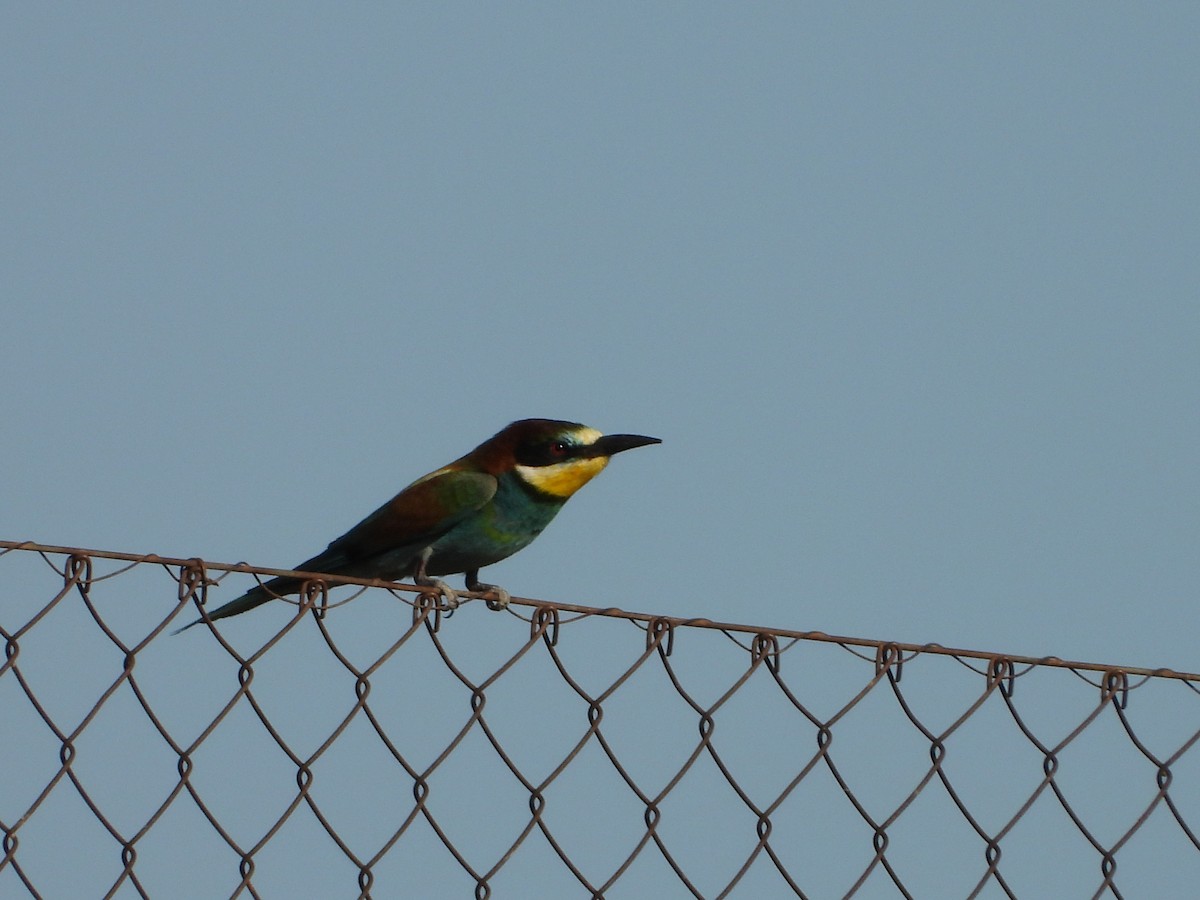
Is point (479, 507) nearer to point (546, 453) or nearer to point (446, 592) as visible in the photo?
point (546, 453)

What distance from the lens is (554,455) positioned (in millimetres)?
6227

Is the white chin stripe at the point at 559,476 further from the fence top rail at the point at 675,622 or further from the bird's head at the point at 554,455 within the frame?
the fence top rail at the point at 675,622

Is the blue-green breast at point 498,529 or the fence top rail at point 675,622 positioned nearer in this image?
the fence top rail at point 675,622

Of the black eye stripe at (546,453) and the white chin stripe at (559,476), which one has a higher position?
the black eye stripe at (546,453)

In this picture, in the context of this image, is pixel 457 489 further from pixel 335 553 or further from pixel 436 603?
pixel 436 603

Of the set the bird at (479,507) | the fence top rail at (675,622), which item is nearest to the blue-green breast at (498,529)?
the bird at (479,507)

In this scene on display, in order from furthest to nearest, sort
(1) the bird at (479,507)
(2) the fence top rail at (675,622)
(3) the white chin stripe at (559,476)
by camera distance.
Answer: (3) the white chin stripe at (559,476) → (1) the bird at (479,507) → (2) the fence top rail at (675,622)

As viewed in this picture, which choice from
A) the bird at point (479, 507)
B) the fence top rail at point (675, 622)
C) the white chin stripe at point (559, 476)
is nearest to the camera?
the fence top rail at point (675, 622)

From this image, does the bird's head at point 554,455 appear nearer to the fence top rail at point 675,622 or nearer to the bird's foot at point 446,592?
the bird's foot at point 446,592

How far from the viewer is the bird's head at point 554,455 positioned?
621 centimetres

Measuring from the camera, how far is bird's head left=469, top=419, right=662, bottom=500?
6.21m

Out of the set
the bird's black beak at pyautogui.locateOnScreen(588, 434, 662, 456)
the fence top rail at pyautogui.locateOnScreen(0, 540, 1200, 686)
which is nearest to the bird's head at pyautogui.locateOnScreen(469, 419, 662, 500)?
the bird's black beak at pyautogui.locateOnScreen(588, 434, 662, 456)

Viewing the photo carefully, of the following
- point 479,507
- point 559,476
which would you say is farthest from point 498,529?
point 559,476

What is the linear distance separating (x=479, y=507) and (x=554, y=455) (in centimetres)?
33
